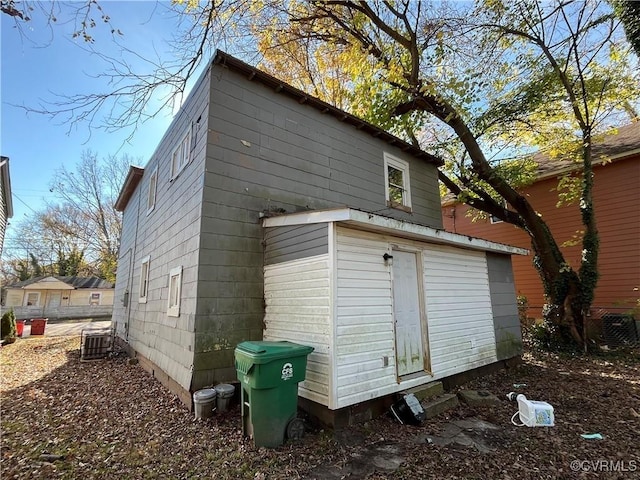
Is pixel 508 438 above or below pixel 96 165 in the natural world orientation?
below

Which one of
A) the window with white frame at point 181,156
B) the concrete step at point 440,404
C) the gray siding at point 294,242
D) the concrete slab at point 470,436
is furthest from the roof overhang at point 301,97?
the concrete slab at point 470,436

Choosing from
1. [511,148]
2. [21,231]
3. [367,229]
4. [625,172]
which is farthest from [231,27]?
[21,231]

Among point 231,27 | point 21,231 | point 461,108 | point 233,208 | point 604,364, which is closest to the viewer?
point 231,27

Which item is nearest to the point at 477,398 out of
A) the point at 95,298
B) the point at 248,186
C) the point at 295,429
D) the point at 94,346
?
the point at 295,429

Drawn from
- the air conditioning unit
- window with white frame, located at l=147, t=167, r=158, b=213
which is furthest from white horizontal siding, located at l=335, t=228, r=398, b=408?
the air conditioning unit

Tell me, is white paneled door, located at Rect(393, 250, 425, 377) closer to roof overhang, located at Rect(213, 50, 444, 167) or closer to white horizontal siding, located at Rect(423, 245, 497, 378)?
white horizontal siding, located at Rect(423, 245, 497, 378)

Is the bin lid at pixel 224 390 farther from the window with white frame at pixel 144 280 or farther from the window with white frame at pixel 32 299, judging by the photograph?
the window with white frame at pixel 32 299

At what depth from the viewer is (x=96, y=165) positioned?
26406mm

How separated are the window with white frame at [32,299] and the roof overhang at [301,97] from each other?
3056cm

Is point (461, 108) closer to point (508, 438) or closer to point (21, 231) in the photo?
point (508, 438)

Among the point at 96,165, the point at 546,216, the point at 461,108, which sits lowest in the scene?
the point at 546,216

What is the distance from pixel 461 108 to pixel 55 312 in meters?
31.5

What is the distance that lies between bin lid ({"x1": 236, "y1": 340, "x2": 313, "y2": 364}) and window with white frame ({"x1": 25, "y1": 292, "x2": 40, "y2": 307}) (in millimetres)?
31458

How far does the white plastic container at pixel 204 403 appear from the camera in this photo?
4480 mm
